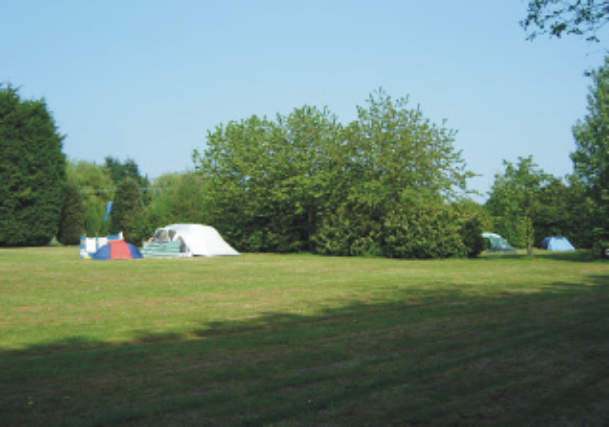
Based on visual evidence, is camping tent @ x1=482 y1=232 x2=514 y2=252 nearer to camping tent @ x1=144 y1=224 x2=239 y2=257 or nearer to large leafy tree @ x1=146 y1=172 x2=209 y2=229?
camping tent @ x1=144 y1=224 x2=239 y2=257

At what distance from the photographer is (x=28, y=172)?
1636 inches

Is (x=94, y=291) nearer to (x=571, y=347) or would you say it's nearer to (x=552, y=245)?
(x=571, y=347)

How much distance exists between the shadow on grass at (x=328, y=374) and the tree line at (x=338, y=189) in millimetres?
17796

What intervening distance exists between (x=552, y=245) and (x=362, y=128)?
20.3m

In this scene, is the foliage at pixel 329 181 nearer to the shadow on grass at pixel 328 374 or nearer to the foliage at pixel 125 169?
the shadow on grass at pixel 328 374

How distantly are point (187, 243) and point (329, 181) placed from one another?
8528 mm

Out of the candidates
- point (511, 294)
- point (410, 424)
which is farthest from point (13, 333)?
point (511, 294)

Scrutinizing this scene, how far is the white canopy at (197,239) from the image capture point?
2774 cm

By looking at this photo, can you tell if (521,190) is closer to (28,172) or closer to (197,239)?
(197,239)

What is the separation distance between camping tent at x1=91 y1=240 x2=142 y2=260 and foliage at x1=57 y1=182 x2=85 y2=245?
24.4 m

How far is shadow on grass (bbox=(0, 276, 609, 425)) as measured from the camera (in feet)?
12.3

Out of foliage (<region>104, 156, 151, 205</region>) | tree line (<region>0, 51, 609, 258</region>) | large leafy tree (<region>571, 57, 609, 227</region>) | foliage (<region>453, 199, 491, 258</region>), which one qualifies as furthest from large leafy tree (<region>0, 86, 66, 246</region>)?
foliage (<region>104, 156, 151, 205</region>)

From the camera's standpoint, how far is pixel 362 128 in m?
28.7

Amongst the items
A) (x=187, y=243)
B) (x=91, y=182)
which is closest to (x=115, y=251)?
(x=187, y=243)
